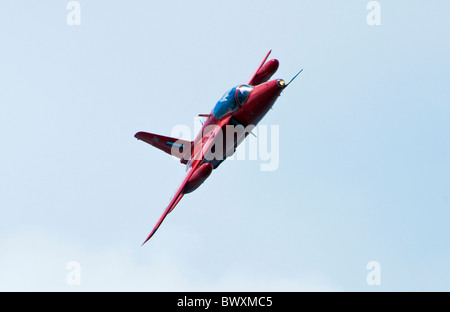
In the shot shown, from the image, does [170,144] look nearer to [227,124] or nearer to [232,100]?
[227,124]

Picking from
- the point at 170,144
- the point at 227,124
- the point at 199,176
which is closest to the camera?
the point at 199,176

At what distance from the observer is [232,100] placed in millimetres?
38781

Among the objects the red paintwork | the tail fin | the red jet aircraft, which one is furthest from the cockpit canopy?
the tail fin

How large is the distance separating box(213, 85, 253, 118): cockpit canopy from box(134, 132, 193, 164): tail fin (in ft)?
18.0

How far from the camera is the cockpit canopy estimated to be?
38.5 m

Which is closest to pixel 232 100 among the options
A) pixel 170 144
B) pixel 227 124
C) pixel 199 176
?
pixel 227 124

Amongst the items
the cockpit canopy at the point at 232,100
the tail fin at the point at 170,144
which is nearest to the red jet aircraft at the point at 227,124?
the cockpit canopy at the point at 232,100

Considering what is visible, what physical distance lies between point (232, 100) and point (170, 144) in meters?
8.59

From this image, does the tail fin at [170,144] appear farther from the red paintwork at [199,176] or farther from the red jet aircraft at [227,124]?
the red paintwork at [199,176]

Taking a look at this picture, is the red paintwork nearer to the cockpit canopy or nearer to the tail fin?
the cockpit canopy

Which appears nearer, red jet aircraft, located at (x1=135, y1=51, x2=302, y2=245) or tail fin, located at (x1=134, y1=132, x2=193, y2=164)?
red jet aircraft, located at (x1=135, y1=51, x2=302, y2=245)

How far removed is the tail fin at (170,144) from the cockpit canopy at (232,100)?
5476 millimetres

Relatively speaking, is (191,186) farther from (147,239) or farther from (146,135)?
(146,135)

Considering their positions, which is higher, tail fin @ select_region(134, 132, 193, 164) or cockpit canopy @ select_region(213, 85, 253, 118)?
cockpit canopy @ select_region(213, 85, 253, 118)
